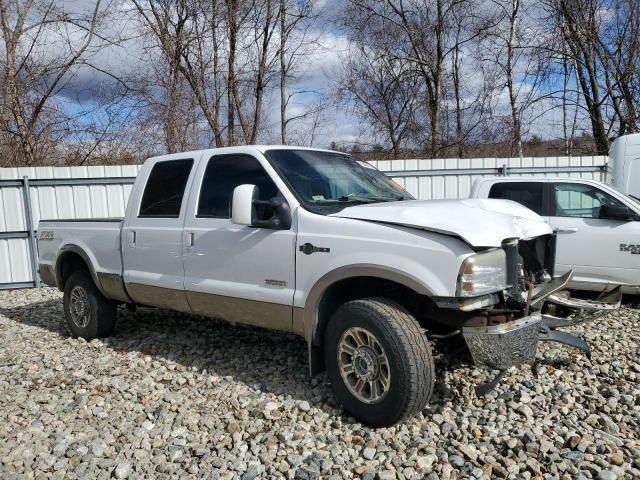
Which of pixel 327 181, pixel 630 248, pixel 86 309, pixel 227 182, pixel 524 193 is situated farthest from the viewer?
pixel 524 193

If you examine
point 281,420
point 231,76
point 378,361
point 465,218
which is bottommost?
point 281,420

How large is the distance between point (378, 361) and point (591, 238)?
4.65 meters

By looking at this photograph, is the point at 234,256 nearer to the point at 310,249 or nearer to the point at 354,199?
the point at 310,249

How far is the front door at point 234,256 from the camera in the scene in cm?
391

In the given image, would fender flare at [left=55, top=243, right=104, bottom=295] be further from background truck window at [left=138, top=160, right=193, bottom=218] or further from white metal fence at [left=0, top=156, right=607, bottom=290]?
white metal fence at [left=0, top=156, right=607, bottom=290]

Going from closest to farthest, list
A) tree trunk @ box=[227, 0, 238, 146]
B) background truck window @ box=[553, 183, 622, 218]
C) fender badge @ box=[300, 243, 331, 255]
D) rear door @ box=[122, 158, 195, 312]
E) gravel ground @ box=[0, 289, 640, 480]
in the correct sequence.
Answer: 1. gravel ground @ box=[0, 289, 640, 480]
2. fender badge @ box=[300, 243, 331, 255]
3. rear door @ box=[122, 158, 195, 312]
4. background truck window @ box=[553, 183, 622, 218]
5. tree trunk @ box=[227, 0, 238, 146]

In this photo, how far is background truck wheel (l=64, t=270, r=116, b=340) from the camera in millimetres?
5742

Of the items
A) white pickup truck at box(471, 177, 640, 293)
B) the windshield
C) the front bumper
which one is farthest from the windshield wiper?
white pickup truck at box(471, 177, 640, 293)

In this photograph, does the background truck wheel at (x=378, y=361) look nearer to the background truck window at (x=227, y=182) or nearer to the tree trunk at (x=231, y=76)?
the background truck window at (x=227, y=182)

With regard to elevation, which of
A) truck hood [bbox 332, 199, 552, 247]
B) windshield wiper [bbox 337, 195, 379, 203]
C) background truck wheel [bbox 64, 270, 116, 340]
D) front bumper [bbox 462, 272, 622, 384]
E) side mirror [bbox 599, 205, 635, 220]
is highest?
windshield wiper [bbox 337, 195, 379, 203]

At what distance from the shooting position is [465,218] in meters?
3.32

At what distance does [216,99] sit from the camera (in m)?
16.0

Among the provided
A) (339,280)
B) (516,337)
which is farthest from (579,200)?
(339,280)

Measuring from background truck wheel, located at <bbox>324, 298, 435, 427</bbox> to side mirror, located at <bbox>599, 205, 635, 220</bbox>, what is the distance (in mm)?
4464
